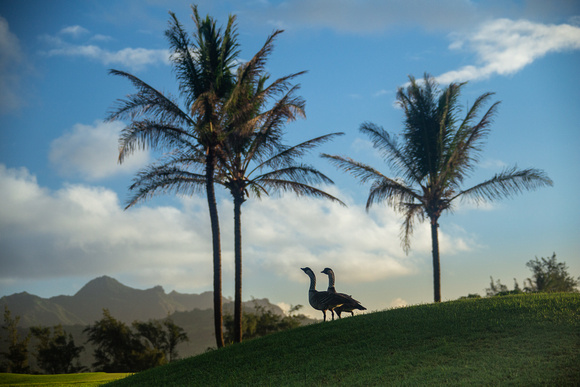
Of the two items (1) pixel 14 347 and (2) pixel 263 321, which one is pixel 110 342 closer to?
(1) pixel 14 347

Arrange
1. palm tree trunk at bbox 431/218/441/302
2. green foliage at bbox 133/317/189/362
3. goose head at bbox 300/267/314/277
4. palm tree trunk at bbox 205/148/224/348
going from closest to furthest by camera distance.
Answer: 1. goose head at bbox 300/267/314/277
2. palm tree trunk at bbox 205/148/224/348
3. palm tree trunk at bbox 431/218/441/302
4. green foliage at bbox 133/317/189/362

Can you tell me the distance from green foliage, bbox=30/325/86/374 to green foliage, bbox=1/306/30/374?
3.39 feet

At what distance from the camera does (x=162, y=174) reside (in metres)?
20.6

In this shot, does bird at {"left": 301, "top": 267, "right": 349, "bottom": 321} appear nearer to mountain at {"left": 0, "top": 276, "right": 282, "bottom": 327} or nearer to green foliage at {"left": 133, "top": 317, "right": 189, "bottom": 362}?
green foliage at {"left": 133, "top": 317, "right": 189, "bottom": 362}

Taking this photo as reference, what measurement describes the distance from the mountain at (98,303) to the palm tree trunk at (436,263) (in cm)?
10712

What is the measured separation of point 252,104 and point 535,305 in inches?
501

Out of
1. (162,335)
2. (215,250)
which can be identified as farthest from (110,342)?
(215,250)

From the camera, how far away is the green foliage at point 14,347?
134 ft

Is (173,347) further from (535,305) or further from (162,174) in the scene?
(535,305)

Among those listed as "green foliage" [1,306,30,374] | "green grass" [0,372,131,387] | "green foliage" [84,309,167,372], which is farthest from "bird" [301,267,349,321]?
"green foliage" [1,306,30,374]

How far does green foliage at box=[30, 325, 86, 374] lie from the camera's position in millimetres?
41656

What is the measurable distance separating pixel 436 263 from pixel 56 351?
3427 cm

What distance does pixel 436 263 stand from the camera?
73.7 ft

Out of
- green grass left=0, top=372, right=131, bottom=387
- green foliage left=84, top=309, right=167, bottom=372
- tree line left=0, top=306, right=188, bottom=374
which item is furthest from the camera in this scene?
tree line left=0, top=306, right=188, bottom=374
